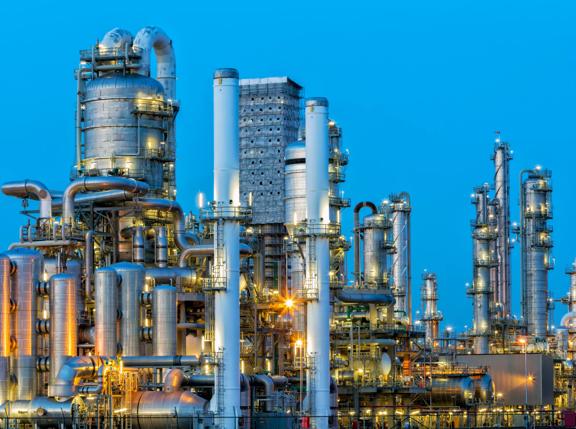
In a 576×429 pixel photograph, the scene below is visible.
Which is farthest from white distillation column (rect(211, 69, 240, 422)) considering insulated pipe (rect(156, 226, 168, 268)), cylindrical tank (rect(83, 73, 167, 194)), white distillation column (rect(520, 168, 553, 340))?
white distillation column (rect(520, 168, 553, 340))

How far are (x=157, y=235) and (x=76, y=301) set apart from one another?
6789 mm

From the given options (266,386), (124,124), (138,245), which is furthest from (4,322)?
(124,124)

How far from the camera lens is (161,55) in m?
77.8

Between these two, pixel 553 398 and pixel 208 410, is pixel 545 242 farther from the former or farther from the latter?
pixel 208 410

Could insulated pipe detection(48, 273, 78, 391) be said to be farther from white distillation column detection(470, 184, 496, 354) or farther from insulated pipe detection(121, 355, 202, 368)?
white distillation column detection(470, 184, 496, 354)

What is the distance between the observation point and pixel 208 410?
58656mm

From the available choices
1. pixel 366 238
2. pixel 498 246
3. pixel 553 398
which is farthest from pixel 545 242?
pixel 366 238

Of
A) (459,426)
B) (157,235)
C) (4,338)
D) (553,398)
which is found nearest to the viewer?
(4,338)

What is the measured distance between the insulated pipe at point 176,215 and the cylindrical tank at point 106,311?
697 cm

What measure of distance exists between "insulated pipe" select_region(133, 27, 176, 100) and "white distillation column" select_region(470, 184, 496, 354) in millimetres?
33535

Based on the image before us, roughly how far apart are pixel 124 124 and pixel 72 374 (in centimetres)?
1691

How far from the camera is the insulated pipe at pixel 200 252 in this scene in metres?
66.9

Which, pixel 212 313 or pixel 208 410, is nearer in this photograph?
pixel 208 410

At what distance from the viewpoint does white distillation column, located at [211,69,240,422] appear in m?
58.4
